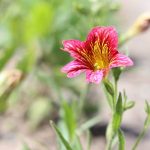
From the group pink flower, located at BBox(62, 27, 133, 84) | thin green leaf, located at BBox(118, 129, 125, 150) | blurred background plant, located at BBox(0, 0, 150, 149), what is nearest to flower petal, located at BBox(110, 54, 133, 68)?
pink flower, located at BBox(62, 27, 133, 84)

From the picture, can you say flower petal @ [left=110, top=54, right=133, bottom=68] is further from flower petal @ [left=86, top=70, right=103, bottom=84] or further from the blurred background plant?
the blurred background plant

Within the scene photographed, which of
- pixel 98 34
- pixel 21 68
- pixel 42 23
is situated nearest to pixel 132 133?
pixel 21 68

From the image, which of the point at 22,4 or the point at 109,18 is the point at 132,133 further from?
the point at 22,4

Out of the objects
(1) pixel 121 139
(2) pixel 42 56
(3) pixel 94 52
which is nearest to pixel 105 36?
(3) pixel 94 52

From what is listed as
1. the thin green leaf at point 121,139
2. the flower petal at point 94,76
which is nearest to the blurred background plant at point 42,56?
the thin green leaf at point 121,139

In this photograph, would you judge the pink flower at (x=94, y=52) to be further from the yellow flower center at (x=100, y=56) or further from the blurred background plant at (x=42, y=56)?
the blurred background plant at (x=42, y=56)

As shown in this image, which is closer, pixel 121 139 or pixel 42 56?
pixel 121 139

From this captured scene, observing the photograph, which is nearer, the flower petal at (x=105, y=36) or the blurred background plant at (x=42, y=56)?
the flower petal at (x=105, y=36)

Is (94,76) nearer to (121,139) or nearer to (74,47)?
(74,47)
